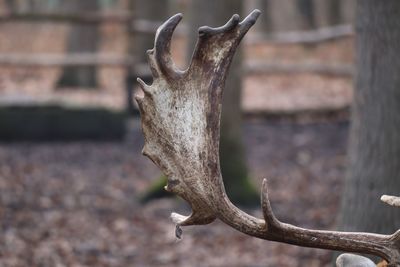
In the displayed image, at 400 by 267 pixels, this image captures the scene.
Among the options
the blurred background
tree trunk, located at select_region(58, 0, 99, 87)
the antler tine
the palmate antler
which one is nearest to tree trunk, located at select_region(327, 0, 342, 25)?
the blurred background

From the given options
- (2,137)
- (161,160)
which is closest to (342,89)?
(2,137)

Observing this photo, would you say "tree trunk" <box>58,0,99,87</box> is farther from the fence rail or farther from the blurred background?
the fence rail

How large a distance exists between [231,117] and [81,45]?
822cm

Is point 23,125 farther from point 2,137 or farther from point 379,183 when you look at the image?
point 379,183

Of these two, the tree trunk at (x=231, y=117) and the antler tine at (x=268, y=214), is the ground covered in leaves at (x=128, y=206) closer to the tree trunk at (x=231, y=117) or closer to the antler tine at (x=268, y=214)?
the tree trunk at (x=231, y=117)

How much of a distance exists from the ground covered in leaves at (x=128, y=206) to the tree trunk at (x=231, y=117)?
0.40 m

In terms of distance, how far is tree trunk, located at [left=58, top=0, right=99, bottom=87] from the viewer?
16906mm

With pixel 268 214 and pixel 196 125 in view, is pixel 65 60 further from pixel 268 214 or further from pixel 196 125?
pixel 268 214

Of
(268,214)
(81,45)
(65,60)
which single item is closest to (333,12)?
(81,45)

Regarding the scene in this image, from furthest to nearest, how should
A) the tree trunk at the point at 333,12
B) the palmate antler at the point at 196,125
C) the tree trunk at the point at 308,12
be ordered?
the tree trunk at the point at 308,12
the tree trunk at the point at 333,12
the palmate antler at the point at 196,125

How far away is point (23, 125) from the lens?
1393cm

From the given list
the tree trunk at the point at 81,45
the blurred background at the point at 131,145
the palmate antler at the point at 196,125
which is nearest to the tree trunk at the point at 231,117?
the blurred background at the point at 131,145

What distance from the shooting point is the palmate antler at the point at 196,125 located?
3451 millimetres

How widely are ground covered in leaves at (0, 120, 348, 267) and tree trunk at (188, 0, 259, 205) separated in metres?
0.40
